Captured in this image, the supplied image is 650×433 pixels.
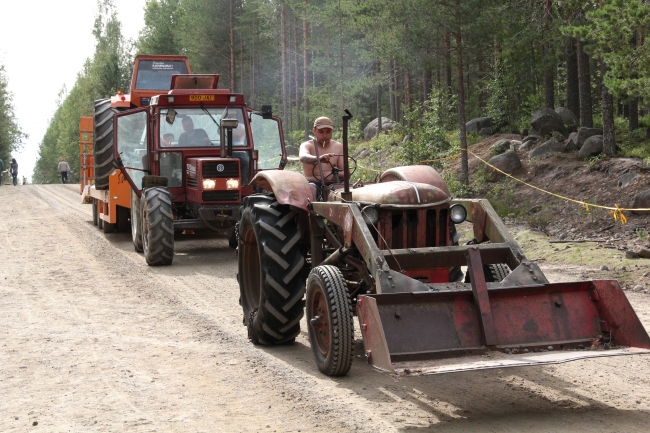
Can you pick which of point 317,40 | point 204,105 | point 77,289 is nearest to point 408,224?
point 77,289

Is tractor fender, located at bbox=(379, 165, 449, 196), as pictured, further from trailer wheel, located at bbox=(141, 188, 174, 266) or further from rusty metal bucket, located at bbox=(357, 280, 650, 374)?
trailer wheel, located at bbox=(141, 188, 174, 266)

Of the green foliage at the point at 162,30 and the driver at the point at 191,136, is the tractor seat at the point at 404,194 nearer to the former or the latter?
the driver at the point at 191,136

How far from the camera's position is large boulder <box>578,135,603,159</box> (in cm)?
1716

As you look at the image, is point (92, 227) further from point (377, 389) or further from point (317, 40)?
point (317, 40)

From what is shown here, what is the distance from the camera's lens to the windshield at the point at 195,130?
13.2m

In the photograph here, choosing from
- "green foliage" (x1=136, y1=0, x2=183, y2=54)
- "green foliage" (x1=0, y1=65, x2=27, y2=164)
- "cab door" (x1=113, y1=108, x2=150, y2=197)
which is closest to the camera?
"cab door" (x1=113, y1=108, x2=150, y2=197)

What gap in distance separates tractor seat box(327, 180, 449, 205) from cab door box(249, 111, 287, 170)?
7.46 meters

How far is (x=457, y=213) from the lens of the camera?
6.30m

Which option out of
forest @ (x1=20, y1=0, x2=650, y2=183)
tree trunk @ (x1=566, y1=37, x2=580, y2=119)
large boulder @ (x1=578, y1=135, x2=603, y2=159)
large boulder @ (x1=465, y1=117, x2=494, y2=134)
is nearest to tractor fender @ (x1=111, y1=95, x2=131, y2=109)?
forest @ (x1=20, y1=0, x2=650, y2=183)

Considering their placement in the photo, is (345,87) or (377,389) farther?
(345,87)

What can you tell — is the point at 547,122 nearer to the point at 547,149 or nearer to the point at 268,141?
the point at 547,149

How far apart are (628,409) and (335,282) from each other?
2071 millimetres

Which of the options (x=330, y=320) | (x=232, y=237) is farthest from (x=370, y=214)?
(x=232, y=237)

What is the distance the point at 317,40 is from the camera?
4216 centimetres
